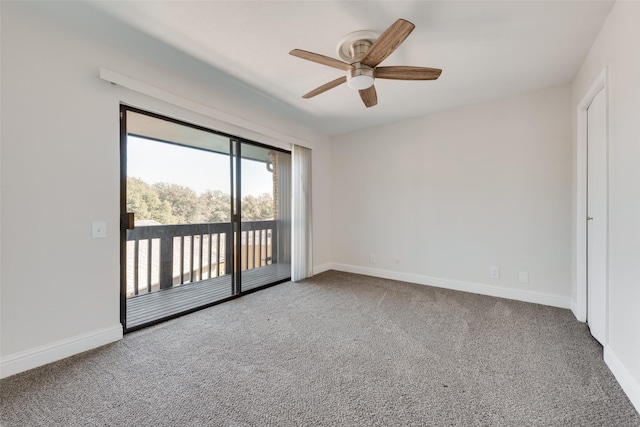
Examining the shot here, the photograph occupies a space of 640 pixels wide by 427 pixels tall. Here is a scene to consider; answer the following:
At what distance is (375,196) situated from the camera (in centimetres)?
411

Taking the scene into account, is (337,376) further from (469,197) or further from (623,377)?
(469,197)

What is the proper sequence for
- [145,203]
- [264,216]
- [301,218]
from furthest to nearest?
[301,218], [264,216], [145,203]

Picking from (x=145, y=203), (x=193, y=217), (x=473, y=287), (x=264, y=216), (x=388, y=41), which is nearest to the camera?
(x=388, y=41)

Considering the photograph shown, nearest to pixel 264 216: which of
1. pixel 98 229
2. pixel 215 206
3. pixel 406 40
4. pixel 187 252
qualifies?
pixel 215 206

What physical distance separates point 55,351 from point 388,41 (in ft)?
10.1

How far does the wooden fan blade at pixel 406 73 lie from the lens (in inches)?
76.3

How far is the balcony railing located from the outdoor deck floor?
0.08 metres

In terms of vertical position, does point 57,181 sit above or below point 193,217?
above

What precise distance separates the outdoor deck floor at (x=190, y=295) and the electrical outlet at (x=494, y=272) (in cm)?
271

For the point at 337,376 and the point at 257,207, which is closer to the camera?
the point at 337,376

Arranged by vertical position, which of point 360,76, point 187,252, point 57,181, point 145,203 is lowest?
point 187,252

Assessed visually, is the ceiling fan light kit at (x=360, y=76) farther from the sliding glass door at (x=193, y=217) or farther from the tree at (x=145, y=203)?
the tree at (x=145, y=203)

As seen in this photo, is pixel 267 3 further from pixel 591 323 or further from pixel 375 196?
pixel 591 323

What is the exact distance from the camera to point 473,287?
10.8 feet
